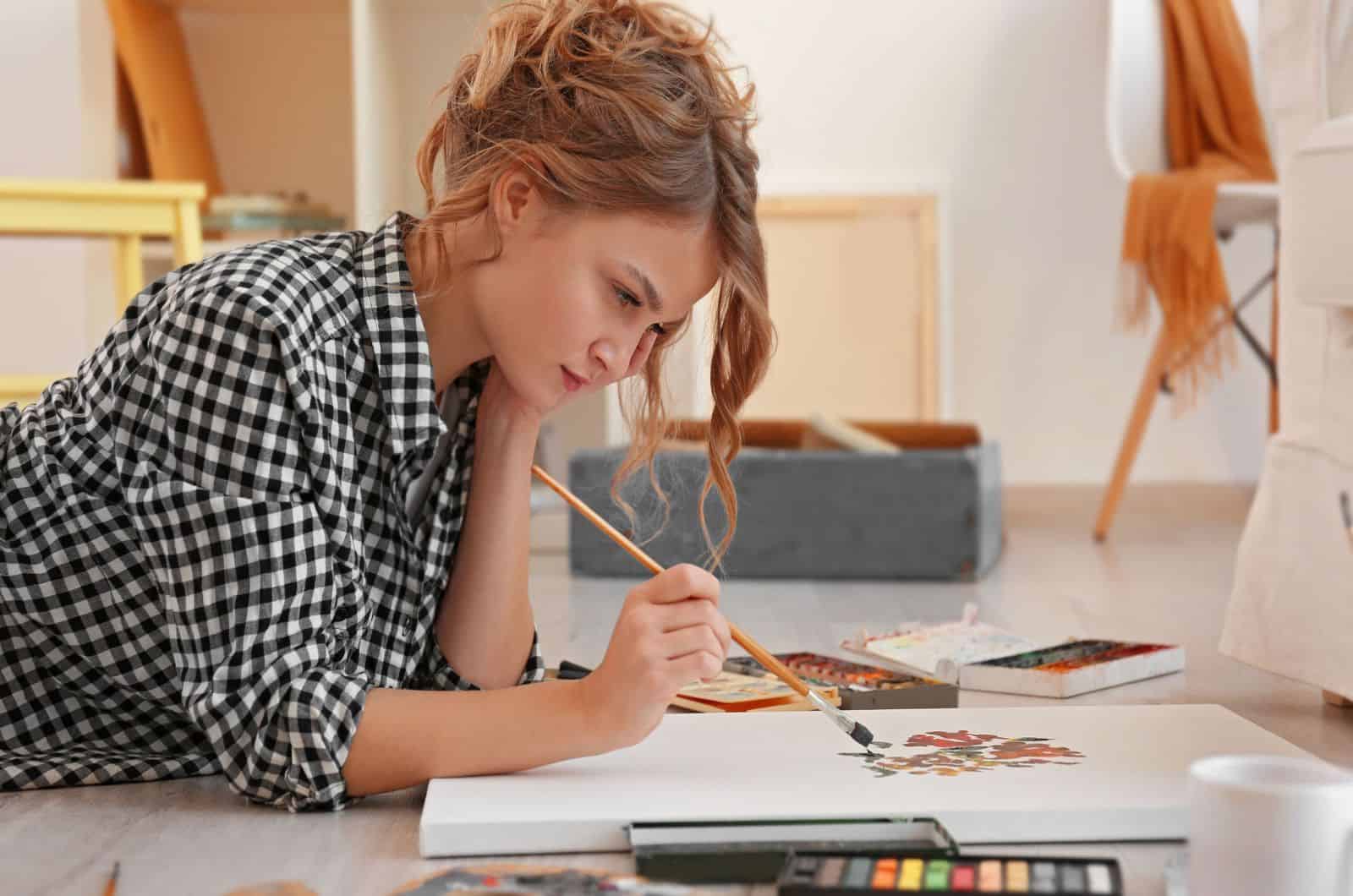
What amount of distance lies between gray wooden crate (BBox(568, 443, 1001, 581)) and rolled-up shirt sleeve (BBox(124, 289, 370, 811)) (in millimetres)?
1228

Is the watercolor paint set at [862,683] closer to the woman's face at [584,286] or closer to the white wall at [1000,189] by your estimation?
the woman's face at [584,286]

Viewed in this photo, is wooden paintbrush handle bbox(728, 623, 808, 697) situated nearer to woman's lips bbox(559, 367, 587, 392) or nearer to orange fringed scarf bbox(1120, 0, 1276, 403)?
woman's lips bbox(559, 367, 587, 392)

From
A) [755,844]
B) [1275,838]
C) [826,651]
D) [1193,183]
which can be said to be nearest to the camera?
[1275,838]

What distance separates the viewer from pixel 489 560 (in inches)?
45.8

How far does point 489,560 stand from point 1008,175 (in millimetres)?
2279

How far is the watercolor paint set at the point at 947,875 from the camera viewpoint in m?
0.71

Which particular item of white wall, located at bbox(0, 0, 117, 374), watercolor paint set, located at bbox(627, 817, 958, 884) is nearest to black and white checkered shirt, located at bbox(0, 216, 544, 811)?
watercolor paint set, located at bbox(627, 817, 958, 884)

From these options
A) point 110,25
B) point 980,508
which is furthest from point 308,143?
point 980,508

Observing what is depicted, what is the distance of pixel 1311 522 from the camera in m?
1.24

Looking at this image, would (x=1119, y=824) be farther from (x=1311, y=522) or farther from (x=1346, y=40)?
(x=1346, y=40)

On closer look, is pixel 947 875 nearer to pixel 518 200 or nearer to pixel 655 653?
pixel 655 653

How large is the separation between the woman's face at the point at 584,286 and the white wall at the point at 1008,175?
2216 millimetres

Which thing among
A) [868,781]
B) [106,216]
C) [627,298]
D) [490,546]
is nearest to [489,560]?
[490,546]

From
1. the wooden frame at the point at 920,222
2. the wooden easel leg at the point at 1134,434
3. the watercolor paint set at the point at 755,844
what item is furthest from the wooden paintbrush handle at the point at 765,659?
the wooden frame at the point at 920,222
